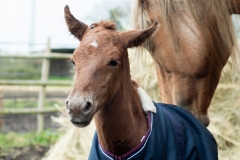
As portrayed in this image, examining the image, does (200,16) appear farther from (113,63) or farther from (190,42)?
(113,63)

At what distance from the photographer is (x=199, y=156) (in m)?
2.12

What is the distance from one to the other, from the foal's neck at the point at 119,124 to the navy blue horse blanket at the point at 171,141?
4cm

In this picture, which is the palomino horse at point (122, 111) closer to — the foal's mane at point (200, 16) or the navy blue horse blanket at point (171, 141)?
the navy blue horse blanket at point (171, 141)

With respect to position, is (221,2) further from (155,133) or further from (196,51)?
(155,133)

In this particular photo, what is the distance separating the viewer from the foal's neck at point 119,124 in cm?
198

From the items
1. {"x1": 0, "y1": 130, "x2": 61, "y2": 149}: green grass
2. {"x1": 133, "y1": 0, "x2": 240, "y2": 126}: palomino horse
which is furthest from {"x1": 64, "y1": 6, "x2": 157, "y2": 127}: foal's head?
{"x1": 0, "y1": 130, "x2": 61, "y2": 149}: green grass

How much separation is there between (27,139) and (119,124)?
426 centimetres

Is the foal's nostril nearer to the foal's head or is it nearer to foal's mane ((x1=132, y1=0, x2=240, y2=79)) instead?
the foal's head

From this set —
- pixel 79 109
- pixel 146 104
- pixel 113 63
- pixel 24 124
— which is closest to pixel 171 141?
pixel 146 104

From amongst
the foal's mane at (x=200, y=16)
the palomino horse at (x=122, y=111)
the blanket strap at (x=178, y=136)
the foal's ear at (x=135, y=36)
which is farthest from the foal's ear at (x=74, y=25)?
the blanket strap at (x=178, y=136)

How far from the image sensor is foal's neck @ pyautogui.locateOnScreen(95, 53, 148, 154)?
198cm

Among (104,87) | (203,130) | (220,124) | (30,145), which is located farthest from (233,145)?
(30,145)

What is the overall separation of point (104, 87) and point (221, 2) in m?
0.89

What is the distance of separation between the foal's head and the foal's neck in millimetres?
56
